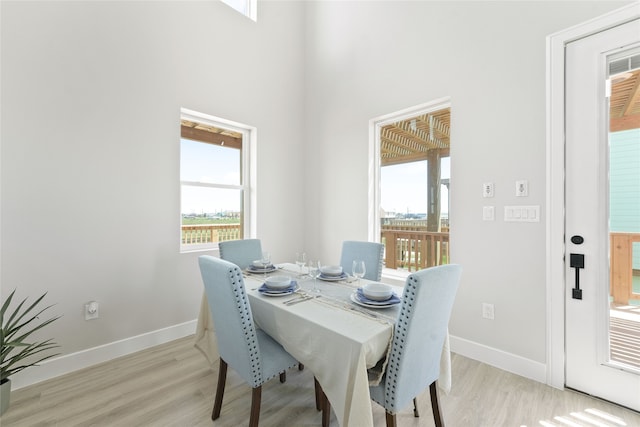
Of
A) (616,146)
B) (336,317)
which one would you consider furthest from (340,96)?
(336,317)

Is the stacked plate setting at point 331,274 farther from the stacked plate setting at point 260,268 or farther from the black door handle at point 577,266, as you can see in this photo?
the black door handle at point 577,266

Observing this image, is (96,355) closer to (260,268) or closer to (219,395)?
(219,395)

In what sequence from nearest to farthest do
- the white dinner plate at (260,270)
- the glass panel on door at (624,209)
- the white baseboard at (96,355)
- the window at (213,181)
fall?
the glass panel on door at (624,209), the white baseboard at (96,355), the white dinner plate at (260,270), the window at (213,181)

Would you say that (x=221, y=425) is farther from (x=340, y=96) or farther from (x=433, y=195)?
(x=340, y=96)

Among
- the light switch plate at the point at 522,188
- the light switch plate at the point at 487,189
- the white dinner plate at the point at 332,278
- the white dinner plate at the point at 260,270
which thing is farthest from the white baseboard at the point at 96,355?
the light switch plate at the point at 522,188

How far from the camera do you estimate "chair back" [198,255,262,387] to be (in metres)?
1.39

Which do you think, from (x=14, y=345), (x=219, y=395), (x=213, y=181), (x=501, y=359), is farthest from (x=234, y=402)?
(x=213, y=181)

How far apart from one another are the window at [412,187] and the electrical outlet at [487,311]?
0.59m

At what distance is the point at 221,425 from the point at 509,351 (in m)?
2.04

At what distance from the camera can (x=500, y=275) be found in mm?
2227

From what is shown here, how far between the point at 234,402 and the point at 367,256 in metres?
1.38

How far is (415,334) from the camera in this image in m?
1.23

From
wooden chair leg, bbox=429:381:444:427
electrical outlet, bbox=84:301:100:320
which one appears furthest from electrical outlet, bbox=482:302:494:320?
electrical outlet, bbox=84:301:100:320

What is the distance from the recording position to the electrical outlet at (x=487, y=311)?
2.27 m
